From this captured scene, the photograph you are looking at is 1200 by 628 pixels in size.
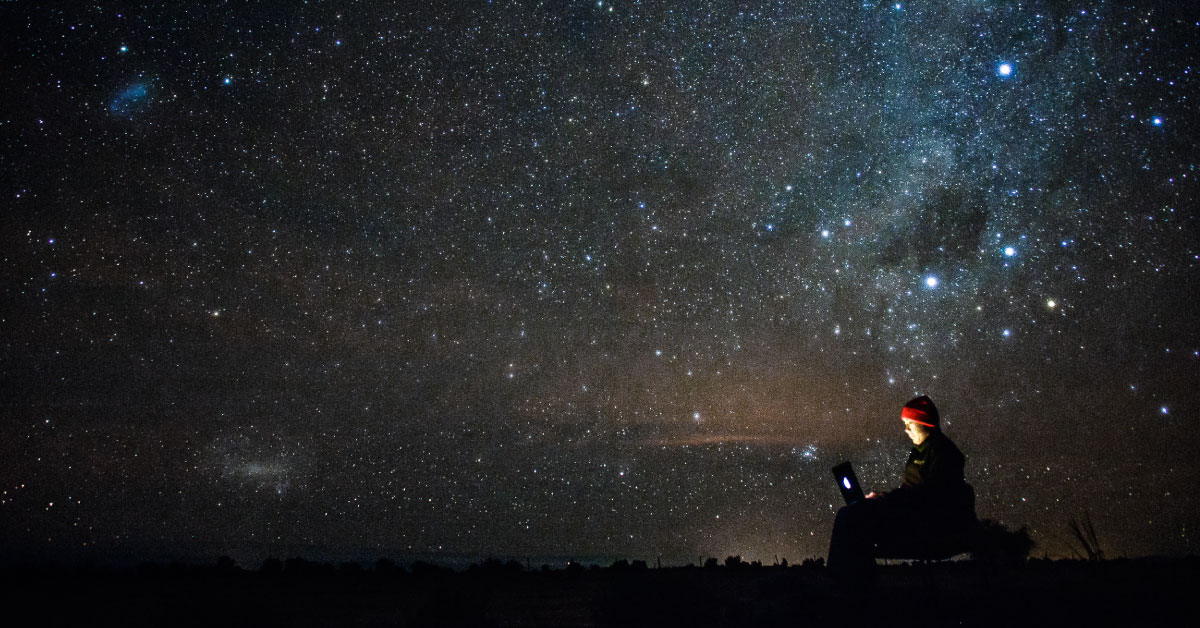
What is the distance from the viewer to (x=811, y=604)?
15.9 feet

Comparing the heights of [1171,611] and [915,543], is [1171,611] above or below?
below

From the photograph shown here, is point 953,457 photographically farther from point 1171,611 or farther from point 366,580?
point 366,580

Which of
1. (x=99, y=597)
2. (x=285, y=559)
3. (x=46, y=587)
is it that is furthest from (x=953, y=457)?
(x=285, y=559)

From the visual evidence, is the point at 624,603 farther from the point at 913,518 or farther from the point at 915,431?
the point at 915,431

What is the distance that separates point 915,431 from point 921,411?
0.52 feet

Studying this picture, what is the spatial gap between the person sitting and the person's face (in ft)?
0.53

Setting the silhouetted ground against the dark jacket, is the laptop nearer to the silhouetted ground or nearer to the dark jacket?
the dark jacket

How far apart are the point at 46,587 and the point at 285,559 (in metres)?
3.48

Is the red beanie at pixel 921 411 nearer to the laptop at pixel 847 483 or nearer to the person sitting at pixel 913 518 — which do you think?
the person sitting at pixel 913 518

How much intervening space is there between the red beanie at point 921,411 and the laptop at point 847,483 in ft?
1.92

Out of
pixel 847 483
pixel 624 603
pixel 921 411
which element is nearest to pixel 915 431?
pixel 921 411

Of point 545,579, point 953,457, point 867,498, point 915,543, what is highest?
point 953,457

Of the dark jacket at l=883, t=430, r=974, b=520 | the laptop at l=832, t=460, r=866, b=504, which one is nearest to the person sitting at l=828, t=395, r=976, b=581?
the dark jacket at l=883, t=430, r=974, b=520

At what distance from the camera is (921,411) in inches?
187
